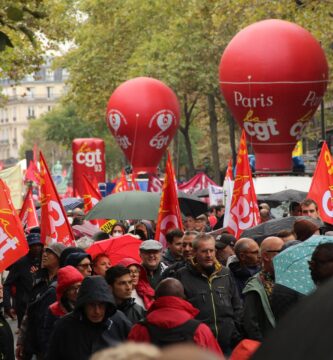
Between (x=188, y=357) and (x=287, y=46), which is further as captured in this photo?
(x=287, y=46)

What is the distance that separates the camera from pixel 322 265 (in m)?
6.18

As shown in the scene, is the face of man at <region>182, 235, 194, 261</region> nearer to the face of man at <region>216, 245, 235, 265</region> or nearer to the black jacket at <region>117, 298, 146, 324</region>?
the face of man at <region>216, 245, 235, 265</region>

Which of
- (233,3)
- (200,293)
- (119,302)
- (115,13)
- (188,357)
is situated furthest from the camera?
(115,13)

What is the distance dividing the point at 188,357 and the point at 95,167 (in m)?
44.3

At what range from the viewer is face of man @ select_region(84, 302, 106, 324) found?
262 inches

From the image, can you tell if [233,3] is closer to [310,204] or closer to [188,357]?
[310,204]

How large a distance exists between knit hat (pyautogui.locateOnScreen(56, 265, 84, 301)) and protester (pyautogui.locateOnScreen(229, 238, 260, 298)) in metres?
2.02

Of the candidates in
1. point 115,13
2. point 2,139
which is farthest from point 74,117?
point 2,139

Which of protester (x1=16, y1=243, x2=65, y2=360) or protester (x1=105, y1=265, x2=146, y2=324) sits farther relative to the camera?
protester (x1=16, y1=243, x2=65, y2=360)

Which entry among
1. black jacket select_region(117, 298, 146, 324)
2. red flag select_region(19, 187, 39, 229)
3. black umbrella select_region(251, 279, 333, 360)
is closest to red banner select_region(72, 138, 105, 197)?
red flag select_region(19, 187, 39, 229)

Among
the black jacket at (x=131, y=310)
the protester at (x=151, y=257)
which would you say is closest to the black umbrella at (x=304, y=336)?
the black jacket at (x=131, y=310)

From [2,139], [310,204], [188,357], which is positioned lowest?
[2,139]

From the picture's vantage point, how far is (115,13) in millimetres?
51094

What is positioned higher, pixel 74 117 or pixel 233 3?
pixel 233 3
